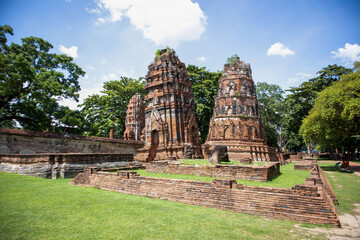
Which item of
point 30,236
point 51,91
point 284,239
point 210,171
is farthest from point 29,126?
point 284,239

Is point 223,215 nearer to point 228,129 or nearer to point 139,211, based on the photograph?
point 139,211

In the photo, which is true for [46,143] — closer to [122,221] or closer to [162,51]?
[162,51]

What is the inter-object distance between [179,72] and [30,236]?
16286 millimetres

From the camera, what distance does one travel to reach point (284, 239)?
3984 millimetres

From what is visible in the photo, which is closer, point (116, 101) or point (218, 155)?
point (218, 155)

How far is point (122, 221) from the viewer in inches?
188

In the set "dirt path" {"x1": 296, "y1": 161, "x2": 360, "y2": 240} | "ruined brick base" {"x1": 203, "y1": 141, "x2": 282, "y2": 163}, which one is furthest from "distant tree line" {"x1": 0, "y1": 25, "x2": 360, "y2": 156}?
"dirt path" {"x1": 296, "y1": 161, "x2": 360, "y2": 240}

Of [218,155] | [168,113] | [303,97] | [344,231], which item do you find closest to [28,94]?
[168,113]

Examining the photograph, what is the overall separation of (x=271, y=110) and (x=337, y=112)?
26152mm

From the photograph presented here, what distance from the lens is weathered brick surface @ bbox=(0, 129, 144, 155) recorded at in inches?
518

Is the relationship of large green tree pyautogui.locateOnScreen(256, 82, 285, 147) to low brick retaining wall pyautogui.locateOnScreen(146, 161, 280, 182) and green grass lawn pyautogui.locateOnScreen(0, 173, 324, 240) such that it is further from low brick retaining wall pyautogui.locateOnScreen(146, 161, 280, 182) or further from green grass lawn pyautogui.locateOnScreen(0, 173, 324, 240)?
green grass lawn pyautogui.locateOnScreen(0, 173, 324, 240)

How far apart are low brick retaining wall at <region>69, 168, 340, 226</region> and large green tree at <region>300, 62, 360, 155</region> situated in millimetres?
9073

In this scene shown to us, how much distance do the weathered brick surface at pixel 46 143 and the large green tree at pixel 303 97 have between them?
26991mm

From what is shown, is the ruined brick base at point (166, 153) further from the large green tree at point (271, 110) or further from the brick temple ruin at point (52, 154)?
the large green tree at point (271, 110)
